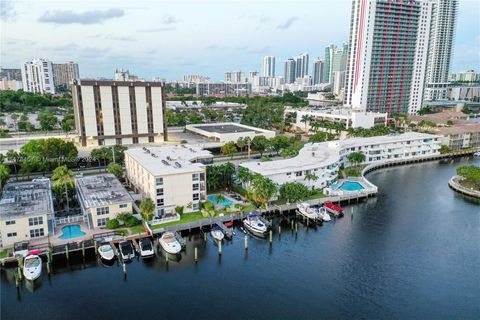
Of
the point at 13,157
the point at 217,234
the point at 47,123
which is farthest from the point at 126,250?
Answer: the point at 47,123

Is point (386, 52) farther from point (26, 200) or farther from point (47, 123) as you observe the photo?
point (26, 200)

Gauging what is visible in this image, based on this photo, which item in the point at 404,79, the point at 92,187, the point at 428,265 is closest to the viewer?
the point at 428,265

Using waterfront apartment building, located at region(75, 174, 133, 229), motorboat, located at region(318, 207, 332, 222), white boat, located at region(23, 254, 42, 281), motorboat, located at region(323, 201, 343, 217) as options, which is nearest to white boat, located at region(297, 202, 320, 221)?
motorboat, located at region(318, 207, 332, 222)

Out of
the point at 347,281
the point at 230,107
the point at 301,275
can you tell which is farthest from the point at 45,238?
the point at 230,107

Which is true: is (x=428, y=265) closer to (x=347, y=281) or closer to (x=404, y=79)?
(x=347, y=281)

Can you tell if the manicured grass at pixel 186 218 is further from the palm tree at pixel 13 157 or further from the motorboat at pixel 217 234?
the palm tree at pixel 13 157

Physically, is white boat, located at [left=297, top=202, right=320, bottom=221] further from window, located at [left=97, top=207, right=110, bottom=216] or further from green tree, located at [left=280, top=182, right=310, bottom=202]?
window, located at [left=97, top=207, right=110, bottom=216]
